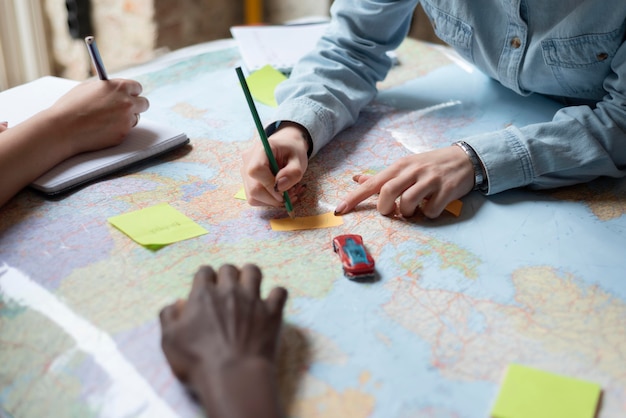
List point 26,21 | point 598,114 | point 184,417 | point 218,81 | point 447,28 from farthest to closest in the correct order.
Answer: point 26,21 < point 218,81 < point 447,28 < point 598,114 < point 184,417

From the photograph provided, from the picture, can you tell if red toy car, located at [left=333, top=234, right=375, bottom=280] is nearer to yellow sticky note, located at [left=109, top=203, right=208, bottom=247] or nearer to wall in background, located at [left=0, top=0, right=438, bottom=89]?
yellow sticky note, located at [left=109, top=203, right=208, bottom=247]

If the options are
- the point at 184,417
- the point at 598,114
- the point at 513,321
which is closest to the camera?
the point at 184,417

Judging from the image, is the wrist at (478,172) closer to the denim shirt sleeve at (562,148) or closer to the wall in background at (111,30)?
the denim shirt sleeve at (562,148)

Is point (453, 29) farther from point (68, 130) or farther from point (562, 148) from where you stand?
point (68, 130)

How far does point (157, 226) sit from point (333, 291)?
27cm

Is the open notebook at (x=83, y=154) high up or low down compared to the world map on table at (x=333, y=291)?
up

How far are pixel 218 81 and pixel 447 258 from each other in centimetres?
72

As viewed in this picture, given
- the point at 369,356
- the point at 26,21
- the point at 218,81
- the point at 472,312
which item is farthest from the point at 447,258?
the point at 26,21

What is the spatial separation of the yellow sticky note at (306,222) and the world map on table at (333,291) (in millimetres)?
13

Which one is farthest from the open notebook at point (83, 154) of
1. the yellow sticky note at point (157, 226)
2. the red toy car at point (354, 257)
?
the red toy car at point (354, 257)

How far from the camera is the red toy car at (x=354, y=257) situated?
0.80m

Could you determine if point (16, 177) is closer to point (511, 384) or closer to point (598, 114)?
point (511, 384)

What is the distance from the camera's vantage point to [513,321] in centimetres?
74

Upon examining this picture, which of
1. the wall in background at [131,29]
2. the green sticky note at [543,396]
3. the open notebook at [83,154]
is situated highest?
the open notebook at [83,154]
